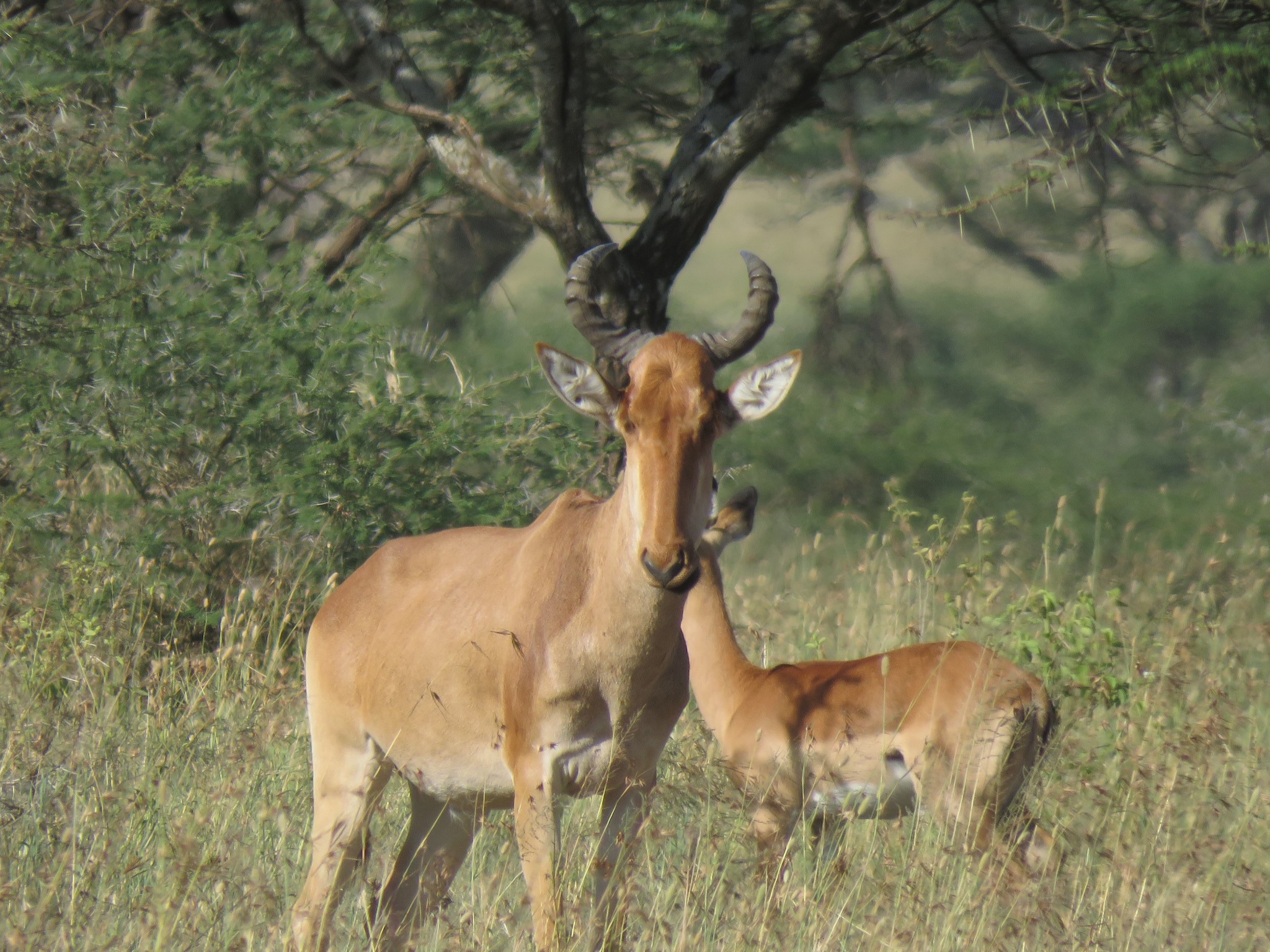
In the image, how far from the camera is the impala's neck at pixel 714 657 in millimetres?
6246

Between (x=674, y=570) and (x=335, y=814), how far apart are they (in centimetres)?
165

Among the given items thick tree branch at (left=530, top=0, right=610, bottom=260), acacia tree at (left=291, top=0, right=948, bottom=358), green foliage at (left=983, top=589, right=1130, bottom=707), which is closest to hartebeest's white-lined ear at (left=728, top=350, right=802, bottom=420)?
green foliage at (left=983, top=589, right=1130, bottom=707)

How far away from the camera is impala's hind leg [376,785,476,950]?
4.59 metres

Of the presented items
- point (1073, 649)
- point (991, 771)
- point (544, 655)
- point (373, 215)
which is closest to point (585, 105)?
point (373, 215)

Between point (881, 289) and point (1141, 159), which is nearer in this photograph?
point (881, 289)

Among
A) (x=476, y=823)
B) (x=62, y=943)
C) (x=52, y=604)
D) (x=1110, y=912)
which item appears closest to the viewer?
(x=62, y=943)

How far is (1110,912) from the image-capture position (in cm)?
439

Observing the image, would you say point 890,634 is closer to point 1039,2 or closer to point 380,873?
point 380,873

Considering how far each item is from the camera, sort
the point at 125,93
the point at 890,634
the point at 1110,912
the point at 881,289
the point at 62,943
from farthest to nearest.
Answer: the point at 881,289, the point at 125,93, the point at 890,634, the point at 1110,912, the point at 62,943

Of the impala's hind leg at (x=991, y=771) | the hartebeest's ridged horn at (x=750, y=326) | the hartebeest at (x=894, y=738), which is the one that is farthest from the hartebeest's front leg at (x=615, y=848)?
the impala's hind leg at (x=991, y=771)

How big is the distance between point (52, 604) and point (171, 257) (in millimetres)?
2082

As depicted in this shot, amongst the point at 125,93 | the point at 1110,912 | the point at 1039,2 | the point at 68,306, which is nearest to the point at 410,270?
the point at 125,93

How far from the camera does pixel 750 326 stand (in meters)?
4.46

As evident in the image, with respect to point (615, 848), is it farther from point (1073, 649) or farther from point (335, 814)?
point (1073, 649)
